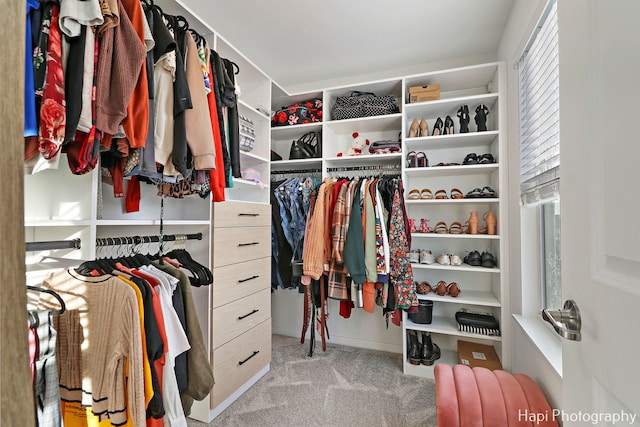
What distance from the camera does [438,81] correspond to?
92.7 inches

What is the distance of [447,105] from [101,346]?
262 centimetres

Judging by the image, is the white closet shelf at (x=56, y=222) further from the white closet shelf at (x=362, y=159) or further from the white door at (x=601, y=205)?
the white closet shelf at (x=362, y=159)

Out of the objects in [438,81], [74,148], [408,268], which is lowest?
[408,268]

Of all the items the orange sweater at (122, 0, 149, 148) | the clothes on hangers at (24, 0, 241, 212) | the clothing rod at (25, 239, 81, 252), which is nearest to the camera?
the clothes on hangers at (24, 0, 241, 212)

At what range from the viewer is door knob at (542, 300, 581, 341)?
0.54 metres

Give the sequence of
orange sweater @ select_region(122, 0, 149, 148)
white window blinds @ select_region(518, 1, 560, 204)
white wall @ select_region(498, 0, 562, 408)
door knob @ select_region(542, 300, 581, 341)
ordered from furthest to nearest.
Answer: white wall @ select_region(498, 0, 562, 408), white window blinds @ select_region(518, 1, 560, 204), orange sweater @ select_region(122, 0, 149, 148), door knob @ select_region(542, 300, 581, 341)

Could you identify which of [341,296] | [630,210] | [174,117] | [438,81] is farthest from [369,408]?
[438,81]

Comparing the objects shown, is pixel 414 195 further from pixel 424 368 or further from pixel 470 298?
pixel 424 368

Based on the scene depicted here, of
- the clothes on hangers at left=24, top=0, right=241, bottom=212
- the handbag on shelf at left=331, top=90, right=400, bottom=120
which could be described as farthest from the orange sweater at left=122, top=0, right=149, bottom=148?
the handbag on shelf at left=331, top=90, right=400, bottom=120

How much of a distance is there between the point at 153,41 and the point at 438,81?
211cm

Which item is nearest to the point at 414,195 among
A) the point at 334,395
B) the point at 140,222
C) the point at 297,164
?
the point at 297,164

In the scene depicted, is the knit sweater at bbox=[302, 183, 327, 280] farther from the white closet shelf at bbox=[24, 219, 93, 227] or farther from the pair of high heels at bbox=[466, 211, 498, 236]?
the white closet shelf at bbox=[24, 219, 93, 227]

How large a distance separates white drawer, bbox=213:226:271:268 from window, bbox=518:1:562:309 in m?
1.74

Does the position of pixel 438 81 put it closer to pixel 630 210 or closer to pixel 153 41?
pixel 153 41
